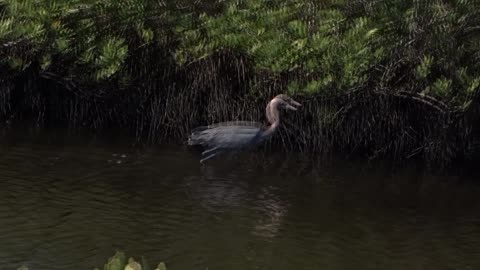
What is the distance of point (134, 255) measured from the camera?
784 cm

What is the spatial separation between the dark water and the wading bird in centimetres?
28

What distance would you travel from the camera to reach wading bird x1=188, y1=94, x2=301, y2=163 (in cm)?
1103

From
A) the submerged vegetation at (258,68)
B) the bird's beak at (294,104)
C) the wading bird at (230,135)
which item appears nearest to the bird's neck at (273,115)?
the wading bird at (230,135)

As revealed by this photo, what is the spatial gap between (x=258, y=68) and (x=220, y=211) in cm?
333

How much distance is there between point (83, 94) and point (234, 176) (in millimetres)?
2844

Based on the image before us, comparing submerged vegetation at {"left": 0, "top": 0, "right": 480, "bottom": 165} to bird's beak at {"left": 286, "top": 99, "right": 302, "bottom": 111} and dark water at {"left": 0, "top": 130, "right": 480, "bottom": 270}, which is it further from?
dark water at {"left": 0, "top": 130, "right": 480, "bottom": 270}

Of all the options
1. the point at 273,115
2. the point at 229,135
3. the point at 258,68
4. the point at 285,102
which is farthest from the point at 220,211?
the point at 258,68

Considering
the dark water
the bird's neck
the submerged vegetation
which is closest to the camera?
the dark water

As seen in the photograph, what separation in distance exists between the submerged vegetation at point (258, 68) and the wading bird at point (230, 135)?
77 centimetres

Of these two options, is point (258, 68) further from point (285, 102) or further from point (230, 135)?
point (230, 135)

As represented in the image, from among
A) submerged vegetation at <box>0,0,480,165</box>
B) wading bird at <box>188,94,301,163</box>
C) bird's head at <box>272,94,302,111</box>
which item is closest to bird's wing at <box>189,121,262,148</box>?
wading bird at <box>188,94,301,163</box>

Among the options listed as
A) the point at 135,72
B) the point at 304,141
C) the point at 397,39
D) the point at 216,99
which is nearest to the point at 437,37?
the point at 397,39

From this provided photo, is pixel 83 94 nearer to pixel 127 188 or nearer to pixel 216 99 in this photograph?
pixel 216 99

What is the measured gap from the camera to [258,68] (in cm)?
1206
